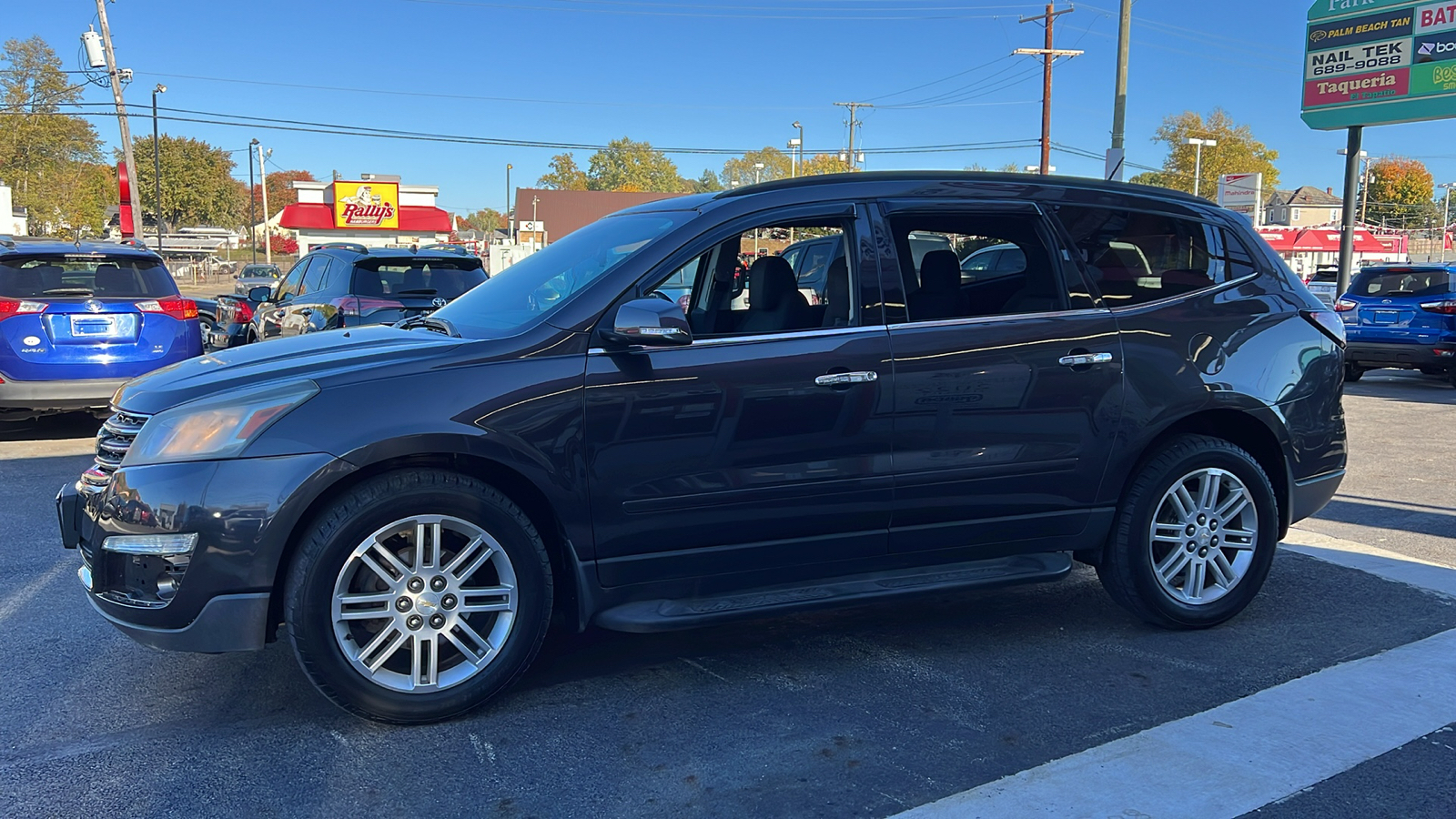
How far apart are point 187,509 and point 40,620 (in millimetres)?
1944

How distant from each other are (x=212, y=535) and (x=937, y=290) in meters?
2.78

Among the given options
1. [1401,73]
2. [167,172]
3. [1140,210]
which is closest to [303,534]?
[1140,210]

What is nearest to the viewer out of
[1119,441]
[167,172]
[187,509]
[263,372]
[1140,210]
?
[187,509]

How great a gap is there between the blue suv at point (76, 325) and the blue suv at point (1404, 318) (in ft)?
46.2

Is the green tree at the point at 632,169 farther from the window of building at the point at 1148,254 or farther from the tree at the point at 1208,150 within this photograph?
the window of building at the point at 1148,254

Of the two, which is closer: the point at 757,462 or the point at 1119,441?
the point at 757,462

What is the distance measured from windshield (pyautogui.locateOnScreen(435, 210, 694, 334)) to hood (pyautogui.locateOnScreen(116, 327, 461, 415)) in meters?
0.27

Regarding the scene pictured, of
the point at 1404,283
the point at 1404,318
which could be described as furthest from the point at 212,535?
the point at 1404,283

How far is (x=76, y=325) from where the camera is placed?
8836 millimetres

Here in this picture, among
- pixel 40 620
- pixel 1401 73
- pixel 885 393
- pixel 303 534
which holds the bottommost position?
pixel 40 620

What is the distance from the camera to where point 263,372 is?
A: 3.56m

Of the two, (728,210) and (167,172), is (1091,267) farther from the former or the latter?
(167,172)

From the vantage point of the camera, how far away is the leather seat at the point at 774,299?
13.2 feet

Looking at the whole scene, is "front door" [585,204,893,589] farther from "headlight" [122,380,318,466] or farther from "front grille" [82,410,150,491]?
"front grille" [82,410,150,491]
